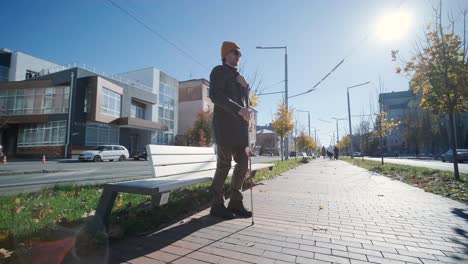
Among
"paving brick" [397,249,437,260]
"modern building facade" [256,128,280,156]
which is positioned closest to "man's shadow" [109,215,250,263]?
"paving brick" [397,249,437,260]

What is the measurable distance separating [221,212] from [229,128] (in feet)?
3.59

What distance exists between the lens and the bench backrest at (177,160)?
10.6 feet

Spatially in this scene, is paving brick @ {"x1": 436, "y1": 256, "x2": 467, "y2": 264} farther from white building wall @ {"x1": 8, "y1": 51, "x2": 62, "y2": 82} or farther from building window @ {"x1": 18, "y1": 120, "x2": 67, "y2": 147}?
white building wall @ {"x1": 8, "y1": 51, "x2": 62, "y2": 82}

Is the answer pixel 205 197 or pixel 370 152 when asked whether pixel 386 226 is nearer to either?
pixel 205 197

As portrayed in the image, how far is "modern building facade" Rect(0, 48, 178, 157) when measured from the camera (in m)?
28.1

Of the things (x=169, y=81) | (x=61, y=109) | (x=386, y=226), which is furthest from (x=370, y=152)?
(x=386, y=226)

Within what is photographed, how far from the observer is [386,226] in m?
3.01

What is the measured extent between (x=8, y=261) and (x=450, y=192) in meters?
7.11

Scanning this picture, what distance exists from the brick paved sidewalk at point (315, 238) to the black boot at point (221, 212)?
0.33 ft

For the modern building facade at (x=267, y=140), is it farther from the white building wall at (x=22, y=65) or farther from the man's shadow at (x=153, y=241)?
the man's shadow at (x=153, y=241)

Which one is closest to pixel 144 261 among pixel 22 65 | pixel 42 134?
pixel 42 134

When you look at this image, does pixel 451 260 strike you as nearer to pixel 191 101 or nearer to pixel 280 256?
pixel 280 256

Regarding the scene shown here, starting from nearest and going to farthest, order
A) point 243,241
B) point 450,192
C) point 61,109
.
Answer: point 243,241 → point 450,192 → point 61,109

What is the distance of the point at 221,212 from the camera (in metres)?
3.30
